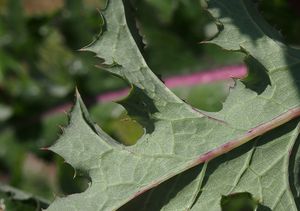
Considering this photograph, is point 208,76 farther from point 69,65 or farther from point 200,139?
point 200,139

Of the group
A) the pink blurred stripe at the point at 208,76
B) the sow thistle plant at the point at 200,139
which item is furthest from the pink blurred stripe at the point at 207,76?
the sow thistle plant at the point at 200,139

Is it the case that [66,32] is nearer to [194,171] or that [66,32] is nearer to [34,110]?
[34,110]

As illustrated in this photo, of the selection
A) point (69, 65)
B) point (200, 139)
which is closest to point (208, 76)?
point (69, 65)

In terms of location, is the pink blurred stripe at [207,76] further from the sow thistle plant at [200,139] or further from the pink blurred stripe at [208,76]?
the sow thistle plant at [200,139]

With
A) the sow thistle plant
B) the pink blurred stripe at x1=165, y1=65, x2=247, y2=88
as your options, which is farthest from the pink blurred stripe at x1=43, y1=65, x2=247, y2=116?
the sow thistle plant

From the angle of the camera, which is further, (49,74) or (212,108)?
(49,74)

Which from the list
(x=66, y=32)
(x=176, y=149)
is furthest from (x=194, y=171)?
(x=66, y=32)
